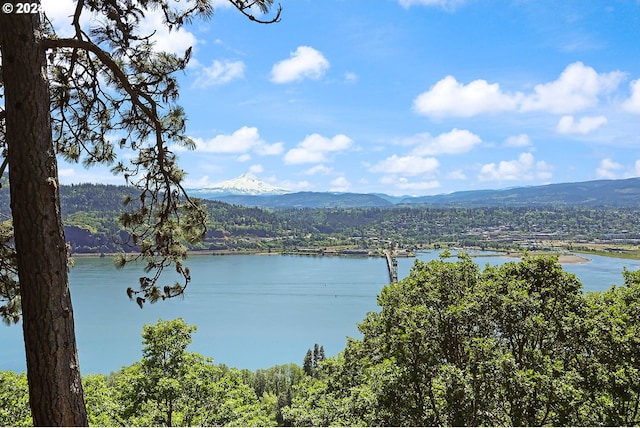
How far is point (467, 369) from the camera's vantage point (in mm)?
3926

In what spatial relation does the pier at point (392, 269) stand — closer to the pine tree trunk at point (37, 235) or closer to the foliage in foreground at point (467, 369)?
the foliage in foreground at point (467, 369)

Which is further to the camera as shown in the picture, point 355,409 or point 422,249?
point 422,249

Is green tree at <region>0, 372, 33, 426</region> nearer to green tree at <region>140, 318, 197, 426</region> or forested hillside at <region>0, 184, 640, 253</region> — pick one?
green tree at <region>140, 318, 197, 426</region>

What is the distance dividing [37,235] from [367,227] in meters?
109

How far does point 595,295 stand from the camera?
478 cm

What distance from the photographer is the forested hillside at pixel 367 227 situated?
2682 inches

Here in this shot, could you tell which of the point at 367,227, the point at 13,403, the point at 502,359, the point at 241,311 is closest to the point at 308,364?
the point at 241,311

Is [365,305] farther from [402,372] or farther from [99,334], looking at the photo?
[402,372]

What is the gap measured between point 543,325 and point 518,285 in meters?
0.47

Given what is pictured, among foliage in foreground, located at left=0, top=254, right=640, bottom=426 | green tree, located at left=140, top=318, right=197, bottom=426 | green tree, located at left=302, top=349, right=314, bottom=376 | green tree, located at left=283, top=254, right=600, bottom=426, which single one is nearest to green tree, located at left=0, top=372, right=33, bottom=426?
foliage in foreground, located at left=0, top=254, right=640, bottom=426

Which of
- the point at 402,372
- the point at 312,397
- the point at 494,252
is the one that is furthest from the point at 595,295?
the point at 494,252

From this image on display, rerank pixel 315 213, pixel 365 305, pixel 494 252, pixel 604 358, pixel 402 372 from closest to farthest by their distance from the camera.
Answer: pixel 604 358 < pixel 402 372 < pixel 365 305 < pixel 494 252 < pixel 315 213

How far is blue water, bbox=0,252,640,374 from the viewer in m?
28.6

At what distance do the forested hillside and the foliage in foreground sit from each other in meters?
52.9
